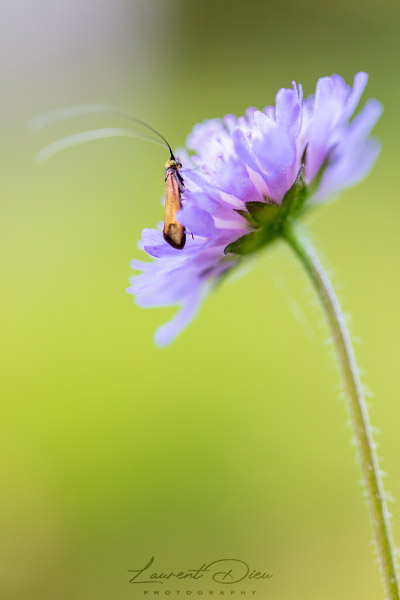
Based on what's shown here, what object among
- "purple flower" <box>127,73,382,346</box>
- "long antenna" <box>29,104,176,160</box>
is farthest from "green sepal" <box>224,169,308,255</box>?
"long antenna" <box>29,104,176,160</box>

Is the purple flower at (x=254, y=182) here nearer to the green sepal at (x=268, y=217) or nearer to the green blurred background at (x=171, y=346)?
the green sepal at (x=268, y=217)

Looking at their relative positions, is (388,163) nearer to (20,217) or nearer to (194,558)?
(20,217)

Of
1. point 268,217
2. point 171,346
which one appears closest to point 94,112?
point 171,346

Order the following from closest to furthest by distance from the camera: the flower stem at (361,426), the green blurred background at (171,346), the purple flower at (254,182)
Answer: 1. the flower stem at (361,426)
2. the purple flower at (254,182)
3. the green blurred background at (171,346)

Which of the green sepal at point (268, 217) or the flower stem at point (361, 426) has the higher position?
the green sepal at point (268, 217)

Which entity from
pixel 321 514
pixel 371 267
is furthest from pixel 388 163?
pixel 321 514

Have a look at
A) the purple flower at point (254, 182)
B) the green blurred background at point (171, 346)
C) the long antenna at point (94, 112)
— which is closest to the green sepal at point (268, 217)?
the purple flower at point (254, 182)

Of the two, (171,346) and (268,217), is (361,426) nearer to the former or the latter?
(268,217)
